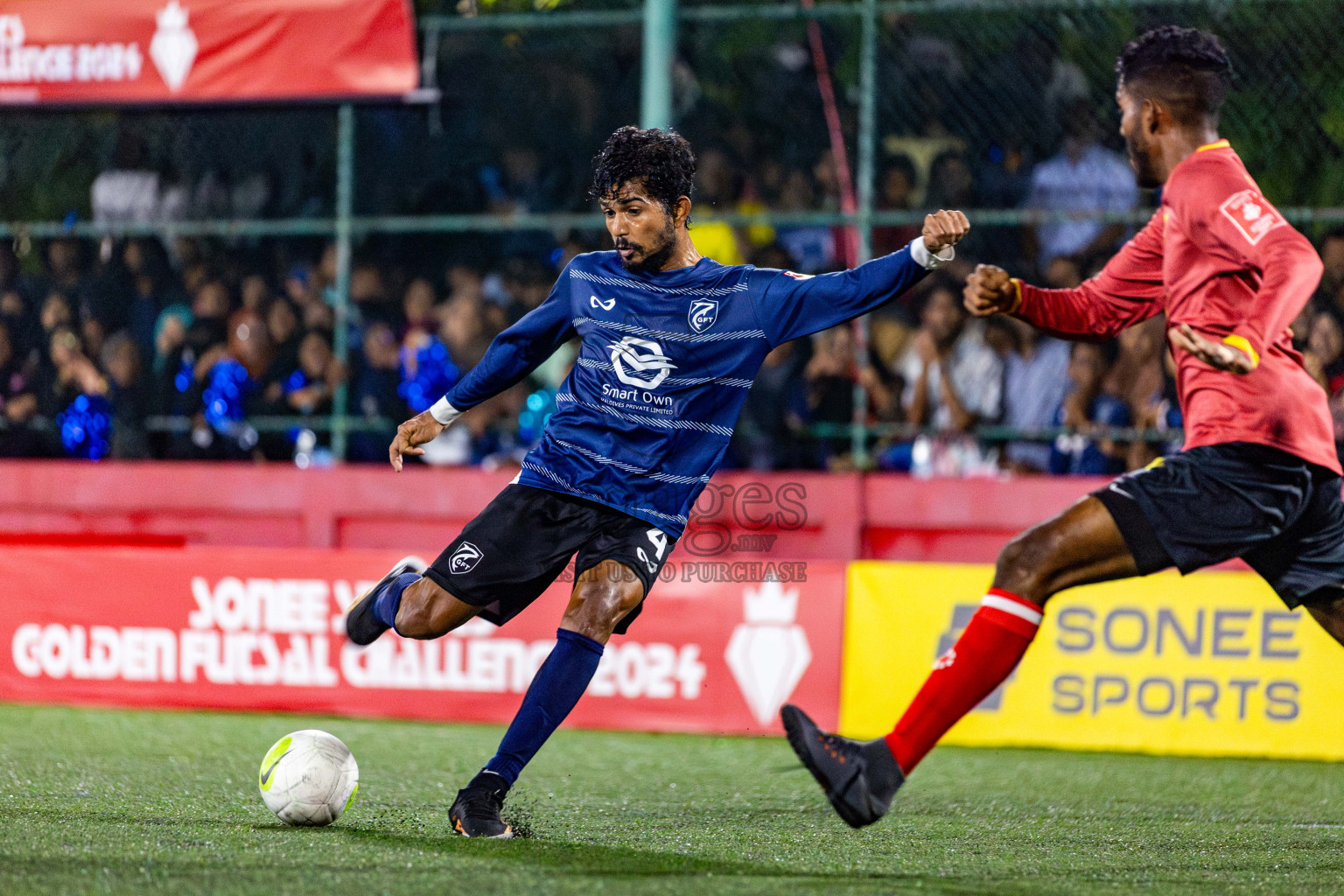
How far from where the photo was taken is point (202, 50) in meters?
10.3

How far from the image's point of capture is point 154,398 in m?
10.5

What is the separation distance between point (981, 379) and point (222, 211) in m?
5.58

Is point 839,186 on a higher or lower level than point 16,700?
higher

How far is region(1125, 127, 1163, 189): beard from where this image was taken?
4.40 meters

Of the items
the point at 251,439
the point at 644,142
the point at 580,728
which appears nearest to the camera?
the point at 644,142

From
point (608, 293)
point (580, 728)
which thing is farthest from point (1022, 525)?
point (608, 293)

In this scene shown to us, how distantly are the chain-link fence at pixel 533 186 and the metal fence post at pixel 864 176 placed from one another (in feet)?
0.07

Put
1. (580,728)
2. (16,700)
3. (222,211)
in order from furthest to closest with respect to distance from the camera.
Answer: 1. (222,211)
2. (16,700)
3. (580,728)

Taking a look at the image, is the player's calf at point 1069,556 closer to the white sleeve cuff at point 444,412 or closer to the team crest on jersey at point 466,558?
the team crest on jersey at point 466,558

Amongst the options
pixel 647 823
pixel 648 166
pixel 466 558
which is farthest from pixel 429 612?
pixel 648 166

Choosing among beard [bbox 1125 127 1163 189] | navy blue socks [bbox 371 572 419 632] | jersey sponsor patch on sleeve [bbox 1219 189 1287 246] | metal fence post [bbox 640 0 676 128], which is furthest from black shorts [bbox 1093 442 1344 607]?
metal fence post [bbox 640 0 676 128]

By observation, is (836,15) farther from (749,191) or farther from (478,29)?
(478,29)

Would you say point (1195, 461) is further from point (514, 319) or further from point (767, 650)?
point (514, 319)

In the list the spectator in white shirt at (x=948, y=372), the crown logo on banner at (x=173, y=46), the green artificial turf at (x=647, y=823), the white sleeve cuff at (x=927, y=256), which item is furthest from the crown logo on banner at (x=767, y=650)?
the crown logo on banner at (x=173, y=46)
